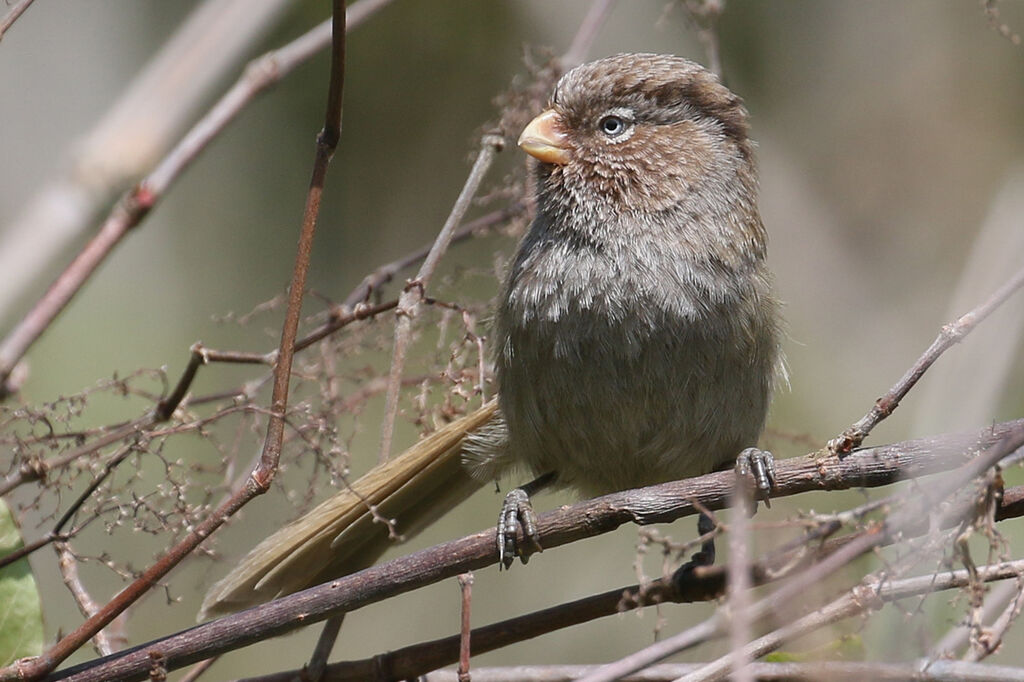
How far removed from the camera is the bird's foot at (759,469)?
2.75 meters

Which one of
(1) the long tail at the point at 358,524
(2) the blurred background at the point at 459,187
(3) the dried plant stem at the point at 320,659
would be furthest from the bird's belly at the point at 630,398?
(2) the blurred background at the point at 459,187

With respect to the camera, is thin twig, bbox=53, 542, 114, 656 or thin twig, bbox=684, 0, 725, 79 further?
thin twig, bbox=684, 0, 725, 79

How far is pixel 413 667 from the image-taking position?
2422mm

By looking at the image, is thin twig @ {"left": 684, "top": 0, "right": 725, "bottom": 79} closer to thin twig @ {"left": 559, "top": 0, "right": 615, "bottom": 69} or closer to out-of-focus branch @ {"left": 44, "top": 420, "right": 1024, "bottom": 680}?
thin twig @ {"left": 559, "top": 0, "right": 615, "bottom": 69}

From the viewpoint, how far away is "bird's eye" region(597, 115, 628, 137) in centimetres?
359

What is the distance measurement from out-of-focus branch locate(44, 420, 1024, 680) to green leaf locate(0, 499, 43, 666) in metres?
0.20

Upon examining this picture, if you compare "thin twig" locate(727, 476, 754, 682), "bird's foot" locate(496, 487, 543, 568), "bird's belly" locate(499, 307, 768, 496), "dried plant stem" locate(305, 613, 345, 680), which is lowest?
"thin twig" locate(727, 476, 754, 682)

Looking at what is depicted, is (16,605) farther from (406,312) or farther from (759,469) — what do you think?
(759,469)

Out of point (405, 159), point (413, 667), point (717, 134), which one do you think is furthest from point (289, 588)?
point (405, 159)

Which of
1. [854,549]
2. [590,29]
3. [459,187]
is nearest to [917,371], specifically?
[854,549]

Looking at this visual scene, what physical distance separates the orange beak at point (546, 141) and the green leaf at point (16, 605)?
1730 millimetres

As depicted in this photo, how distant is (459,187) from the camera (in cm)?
632

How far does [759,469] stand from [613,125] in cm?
123

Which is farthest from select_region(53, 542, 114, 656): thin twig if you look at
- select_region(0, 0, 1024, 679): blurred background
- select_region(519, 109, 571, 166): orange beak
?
select_region(0, 0, 1024, 679): blurred background
